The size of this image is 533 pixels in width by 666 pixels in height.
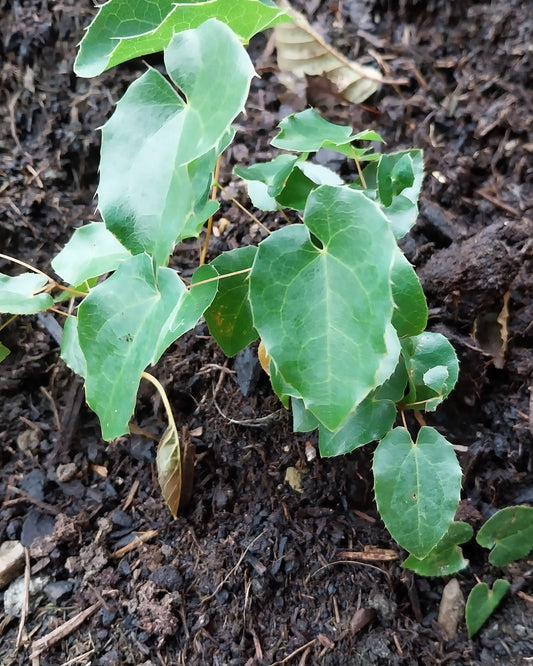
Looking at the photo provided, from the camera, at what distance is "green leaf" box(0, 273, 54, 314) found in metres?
0.92

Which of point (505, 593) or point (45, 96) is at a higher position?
point (45, 96)

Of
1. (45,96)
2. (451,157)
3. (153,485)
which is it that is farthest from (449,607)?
(45,96)

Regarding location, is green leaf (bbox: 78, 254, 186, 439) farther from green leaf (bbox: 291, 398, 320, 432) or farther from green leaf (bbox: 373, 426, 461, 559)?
green leaf (bbox: 373, 426, 461, 559)

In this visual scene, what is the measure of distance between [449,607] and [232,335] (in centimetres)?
63

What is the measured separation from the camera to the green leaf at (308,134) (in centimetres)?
88

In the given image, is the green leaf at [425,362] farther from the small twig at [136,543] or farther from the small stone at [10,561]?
the small stone at [10,561]

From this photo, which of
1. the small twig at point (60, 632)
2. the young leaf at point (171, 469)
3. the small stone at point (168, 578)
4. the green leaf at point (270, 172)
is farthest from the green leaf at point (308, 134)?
the small twig at point (60, 632)

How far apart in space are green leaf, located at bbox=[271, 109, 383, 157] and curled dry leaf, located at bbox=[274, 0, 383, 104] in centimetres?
64

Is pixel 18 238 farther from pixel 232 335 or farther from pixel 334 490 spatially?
pixel 334 490

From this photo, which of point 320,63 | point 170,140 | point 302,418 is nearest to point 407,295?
point 302,418

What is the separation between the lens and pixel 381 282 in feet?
2.13

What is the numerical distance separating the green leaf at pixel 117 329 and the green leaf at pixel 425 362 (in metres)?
0.43

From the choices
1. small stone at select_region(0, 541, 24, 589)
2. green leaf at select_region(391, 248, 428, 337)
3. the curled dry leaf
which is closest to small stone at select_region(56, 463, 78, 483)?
small stone at select_region(0, 541, 24, 589)

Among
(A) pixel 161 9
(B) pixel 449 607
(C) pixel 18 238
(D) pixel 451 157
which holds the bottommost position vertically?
(B) pixel 449 607
